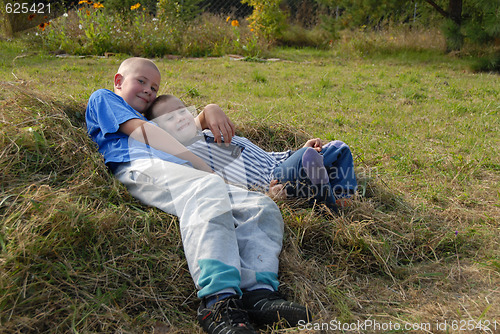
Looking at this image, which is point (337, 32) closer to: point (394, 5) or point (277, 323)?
point (394, 5)

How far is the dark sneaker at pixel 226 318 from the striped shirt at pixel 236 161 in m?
0.97

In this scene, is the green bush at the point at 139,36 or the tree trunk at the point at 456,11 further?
the tree trunk at the point at 456,11

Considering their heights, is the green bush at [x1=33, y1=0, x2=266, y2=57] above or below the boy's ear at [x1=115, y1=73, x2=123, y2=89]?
below

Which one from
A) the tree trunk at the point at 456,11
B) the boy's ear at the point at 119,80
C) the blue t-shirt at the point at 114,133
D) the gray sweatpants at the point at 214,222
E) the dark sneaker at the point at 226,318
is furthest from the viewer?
the tree trunk at the point at 456,11

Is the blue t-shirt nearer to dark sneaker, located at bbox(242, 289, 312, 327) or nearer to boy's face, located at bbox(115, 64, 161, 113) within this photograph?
boy's face, located at bbox(115, 64, 161, 113)

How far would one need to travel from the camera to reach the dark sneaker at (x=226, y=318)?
5.06 ft

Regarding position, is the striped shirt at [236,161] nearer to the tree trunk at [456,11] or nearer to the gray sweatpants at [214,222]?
the gray sweatpants at [214,222]

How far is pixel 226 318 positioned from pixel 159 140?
1098 mm

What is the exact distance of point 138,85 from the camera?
2.60 m

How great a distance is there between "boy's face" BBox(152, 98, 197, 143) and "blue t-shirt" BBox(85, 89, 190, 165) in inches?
8.4

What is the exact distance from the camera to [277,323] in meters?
1.64

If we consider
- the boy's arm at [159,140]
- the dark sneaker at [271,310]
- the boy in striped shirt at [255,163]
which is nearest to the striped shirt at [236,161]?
the boy in striped shirt at [255,163]

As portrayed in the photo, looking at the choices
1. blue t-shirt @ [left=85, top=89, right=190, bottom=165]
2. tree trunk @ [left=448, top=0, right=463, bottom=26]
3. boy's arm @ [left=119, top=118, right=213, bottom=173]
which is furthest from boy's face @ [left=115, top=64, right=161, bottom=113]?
tree trunk @ [left=448, top=0, right=463, bottom=26]

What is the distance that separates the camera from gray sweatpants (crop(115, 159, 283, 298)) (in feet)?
5.49
